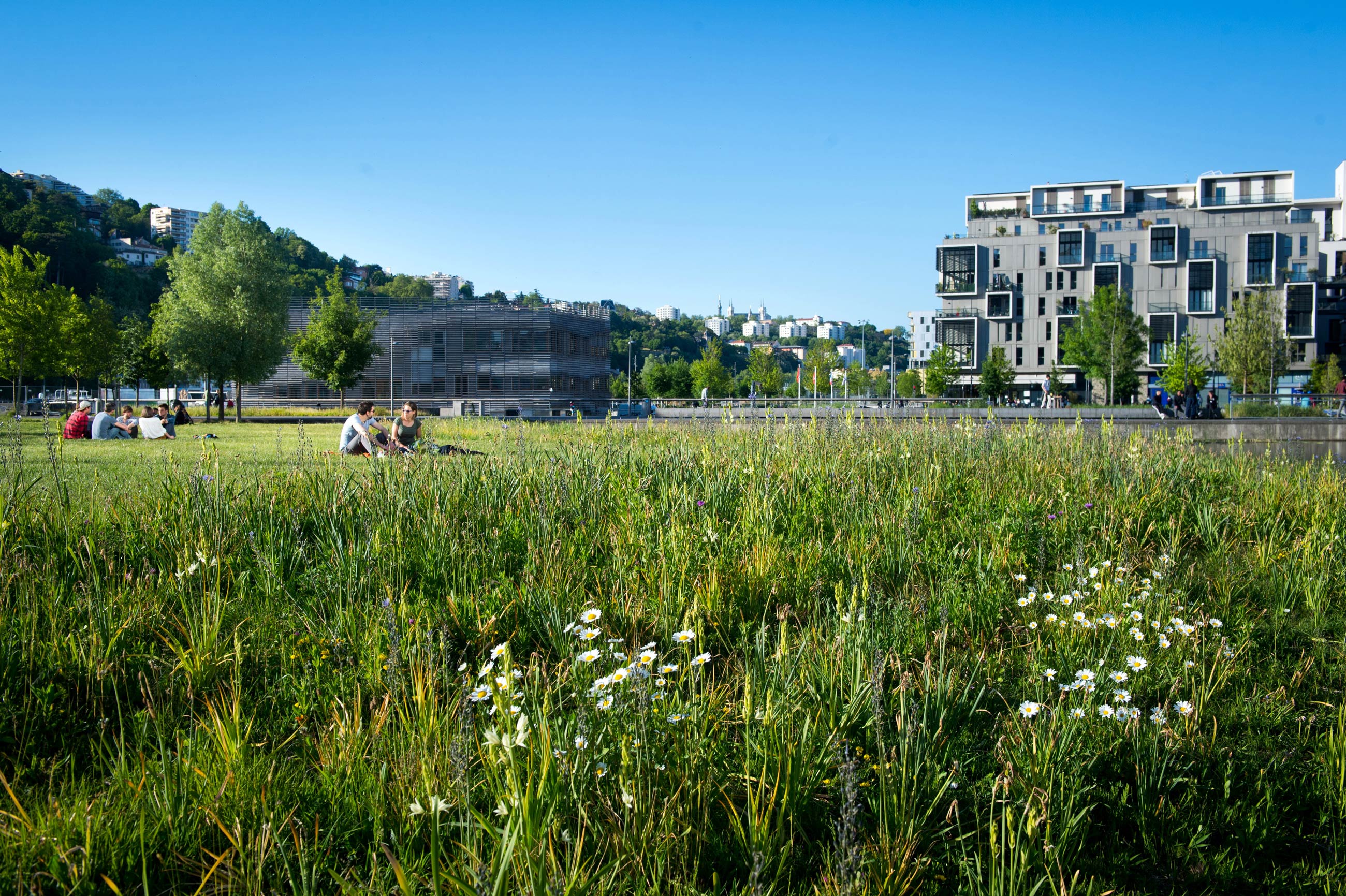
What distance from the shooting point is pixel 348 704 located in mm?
3359

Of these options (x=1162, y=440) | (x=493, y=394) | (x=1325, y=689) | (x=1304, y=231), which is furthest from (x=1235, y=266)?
(x=1325, y=689)

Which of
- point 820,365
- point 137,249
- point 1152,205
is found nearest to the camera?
point 820,365

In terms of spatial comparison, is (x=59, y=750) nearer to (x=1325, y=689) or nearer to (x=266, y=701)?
(x=266, y=701)

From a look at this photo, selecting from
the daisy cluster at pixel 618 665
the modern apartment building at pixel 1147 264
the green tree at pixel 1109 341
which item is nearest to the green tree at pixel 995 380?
the green tree at pixel 1109 341

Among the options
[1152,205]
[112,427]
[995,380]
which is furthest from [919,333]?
[112,427]

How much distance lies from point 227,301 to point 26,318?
7341 millimetres

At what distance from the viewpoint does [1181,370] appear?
54531 millimetres

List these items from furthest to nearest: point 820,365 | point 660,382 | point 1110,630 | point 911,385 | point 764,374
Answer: point 911,385
point 660,382
point 820,365
point 764,374
point 1110,630

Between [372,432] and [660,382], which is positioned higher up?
[660,382]

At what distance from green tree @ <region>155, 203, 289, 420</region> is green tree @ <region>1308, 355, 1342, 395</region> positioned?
201 feet

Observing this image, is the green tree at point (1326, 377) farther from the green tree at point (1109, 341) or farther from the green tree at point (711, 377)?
the green tree at point (711, 377)

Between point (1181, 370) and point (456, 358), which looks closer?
point (1181, 370)

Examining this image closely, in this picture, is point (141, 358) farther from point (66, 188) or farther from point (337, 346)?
point (66, 188)

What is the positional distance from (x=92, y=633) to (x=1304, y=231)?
88.1 metres
